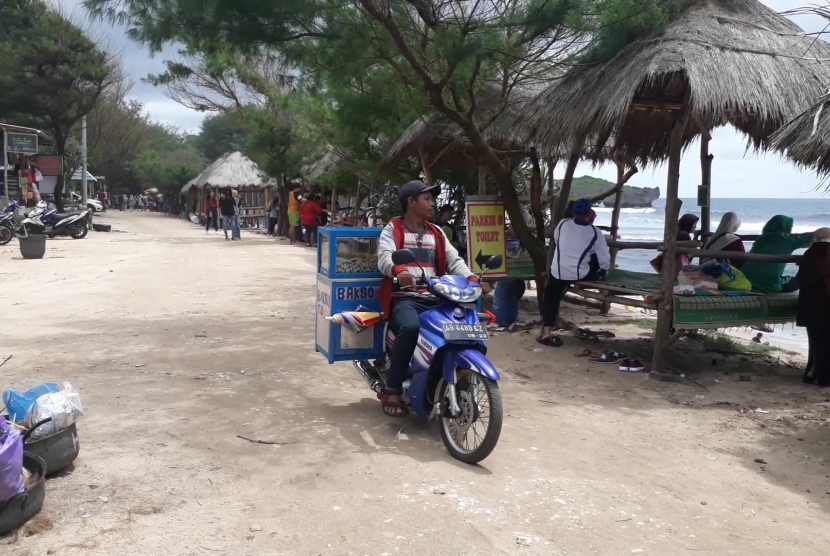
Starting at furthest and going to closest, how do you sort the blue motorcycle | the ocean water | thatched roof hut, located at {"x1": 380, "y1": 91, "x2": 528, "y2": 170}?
the ocean water < thatched roof hut, located at {"x1": 380, "y1": 91, "x2": 528, "y2": 170} < the blue motorcycle

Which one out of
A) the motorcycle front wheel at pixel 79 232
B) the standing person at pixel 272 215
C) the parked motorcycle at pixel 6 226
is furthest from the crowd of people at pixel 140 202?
the parked motorcycle at pixel 6 226

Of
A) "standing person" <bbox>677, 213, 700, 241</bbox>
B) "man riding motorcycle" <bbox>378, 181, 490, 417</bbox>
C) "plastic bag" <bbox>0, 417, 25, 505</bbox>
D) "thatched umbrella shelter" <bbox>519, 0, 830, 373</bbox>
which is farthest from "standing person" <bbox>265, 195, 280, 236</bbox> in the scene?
"plastic bag" <bbox>0, 417, 25, 505</bbox>

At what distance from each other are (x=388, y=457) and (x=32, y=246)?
12672mm

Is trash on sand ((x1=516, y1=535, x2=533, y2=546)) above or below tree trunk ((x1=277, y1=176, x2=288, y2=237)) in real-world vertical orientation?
below

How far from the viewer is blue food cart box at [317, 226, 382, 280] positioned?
4.93m

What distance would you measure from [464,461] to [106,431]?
2156 mm

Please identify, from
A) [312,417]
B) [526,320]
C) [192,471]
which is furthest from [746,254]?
[192,471]

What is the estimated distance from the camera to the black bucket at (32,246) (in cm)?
1427

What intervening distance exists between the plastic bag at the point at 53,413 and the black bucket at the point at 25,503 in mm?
213

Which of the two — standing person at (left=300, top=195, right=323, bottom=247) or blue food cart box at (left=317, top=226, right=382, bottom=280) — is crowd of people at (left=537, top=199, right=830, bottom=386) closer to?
blue food cart box at (left=317, top=226, right=382, bottom=280)

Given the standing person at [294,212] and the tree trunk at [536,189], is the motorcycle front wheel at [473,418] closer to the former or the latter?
the tree trunk at [536,189]

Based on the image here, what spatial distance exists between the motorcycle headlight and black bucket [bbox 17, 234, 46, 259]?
496 inches

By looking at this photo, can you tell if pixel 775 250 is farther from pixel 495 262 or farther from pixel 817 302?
pixel 495 262

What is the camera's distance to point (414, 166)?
1338cm
